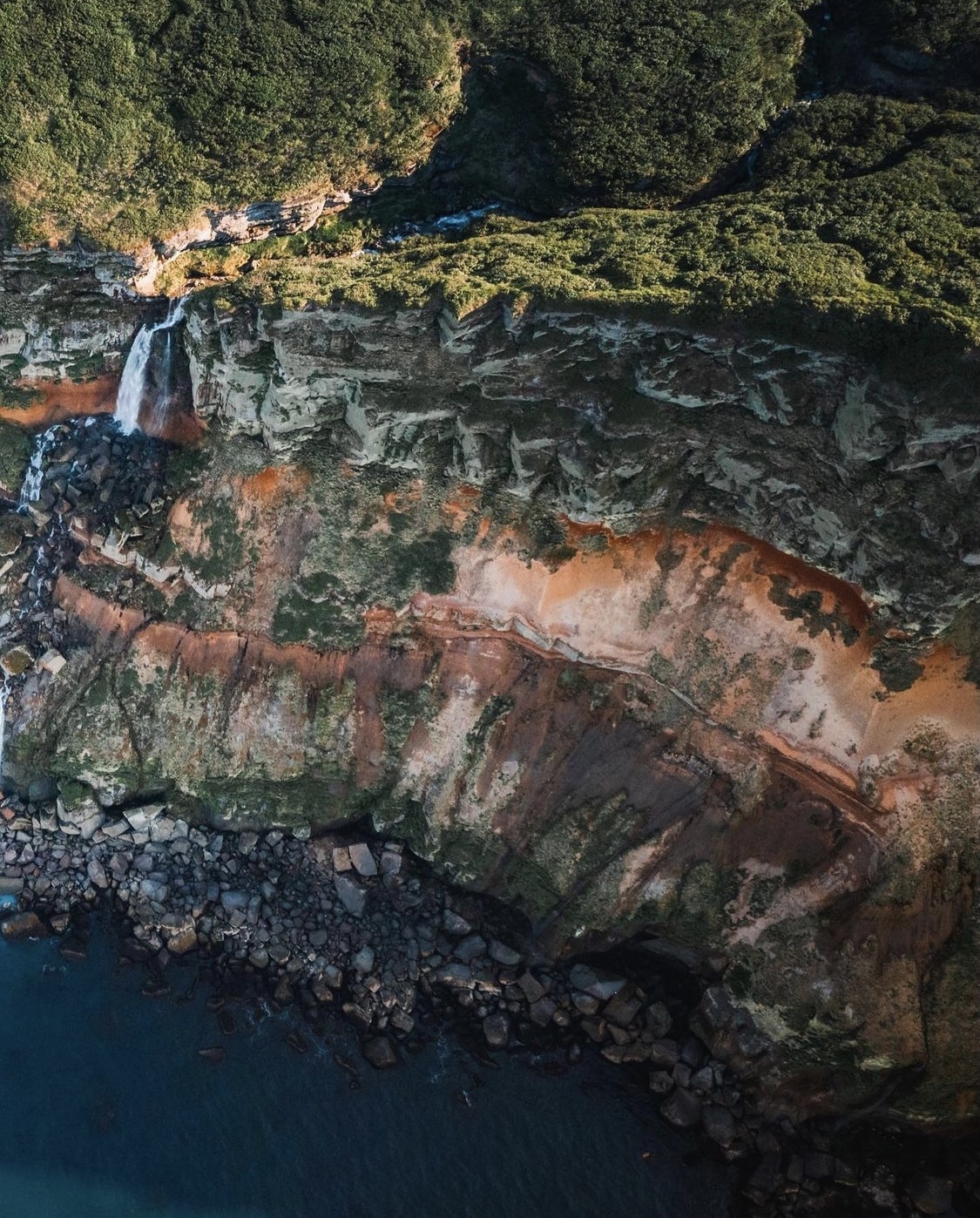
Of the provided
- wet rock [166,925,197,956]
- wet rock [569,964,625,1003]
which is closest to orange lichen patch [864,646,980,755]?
wet rock [569,964,625,1003]

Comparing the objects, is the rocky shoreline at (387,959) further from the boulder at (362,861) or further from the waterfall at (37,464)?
the waterfall at (37,464)

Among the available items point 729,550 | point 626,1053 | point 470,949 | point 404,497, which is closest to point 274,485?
point 404,497

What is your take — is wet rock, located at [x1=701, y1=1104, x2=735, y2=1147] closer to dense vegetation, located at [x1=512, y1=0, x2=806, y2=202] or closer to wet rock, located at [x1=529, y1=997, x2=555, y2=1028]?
wet rock, located at [x1=529, y1=997, x2=555, y2=1028]

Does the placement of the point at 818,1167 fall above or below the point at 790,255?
below

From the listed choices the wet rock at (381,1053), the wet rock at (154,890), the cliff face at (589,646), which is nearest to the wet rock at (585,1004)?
the cliff face at (589,646)

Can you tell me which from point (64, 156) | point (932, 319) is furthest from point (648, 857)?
point (64, 156)

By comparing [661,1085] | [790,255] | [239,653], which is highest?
[790,255]

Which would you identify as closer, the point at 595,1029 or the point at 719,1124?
the point at 719,1124

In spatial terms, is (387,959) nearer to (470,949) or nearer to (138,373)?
(470,949)
